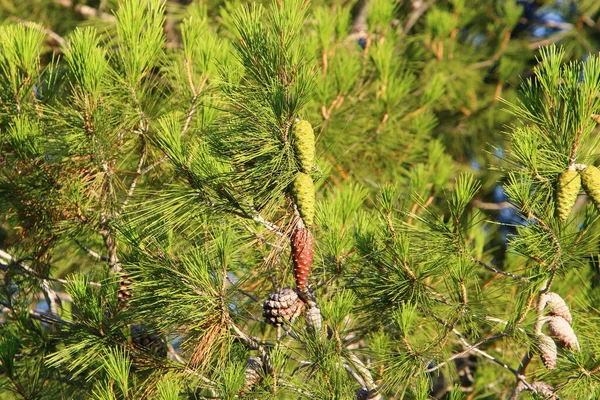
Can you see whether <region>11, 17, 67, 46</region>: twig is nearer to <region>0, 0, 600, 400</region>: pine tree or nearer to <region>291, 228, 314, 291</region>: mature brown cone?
<region>0, 0, 600, 400</region>: pine tree

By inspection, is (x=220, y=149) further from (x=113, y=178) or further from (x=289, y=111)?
(x=113, y=178)

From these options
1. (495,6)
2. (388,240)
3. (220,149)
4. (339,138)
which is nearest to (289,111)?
(220,149)

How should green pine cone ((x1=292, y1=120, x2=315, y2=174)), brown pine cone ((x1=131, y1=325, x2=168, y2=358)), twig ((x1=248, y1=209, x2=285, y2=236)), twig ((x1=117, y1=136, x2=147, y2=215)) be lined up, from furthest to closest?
twig ((x1=117, y1=136, x2=147, y2=215)) < brown pine cone ((x1=131, y1=325, x2=168, y2=358)) < twig ((x1=248, y1=209, x2=285, y2=236)) < green pine cone ((x1=292, y1=120, x2=315, y2=174))

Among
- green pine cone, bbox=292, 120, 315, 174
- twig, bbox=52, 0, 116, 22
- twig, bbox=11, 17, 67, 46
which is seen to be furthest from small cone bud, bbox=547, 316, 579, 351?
twig, bbox=52, 0, 116, 22

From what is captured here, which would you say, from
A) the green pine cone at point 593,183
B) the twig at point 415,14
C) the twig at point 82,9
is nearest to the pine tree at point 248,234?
the green pine cone at point 593,183

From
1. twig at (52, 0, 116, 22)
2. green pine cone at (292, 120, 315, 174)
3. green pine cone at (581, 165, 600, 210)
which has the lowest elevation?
twig at (52, 0, 116, 22)

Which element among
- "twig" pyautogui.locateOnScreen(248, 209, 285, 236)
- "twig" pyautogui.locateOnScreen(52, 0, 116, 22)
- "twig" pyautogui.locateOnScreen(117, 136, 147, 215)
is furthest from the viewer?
"twig" pyautogui.locateOnScreen(52, 0, 116, 22)

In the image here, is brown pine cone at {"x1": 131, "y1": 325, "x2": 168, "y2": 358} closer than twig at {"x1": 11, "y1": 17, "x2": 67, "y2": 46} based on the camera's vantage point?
Yes
